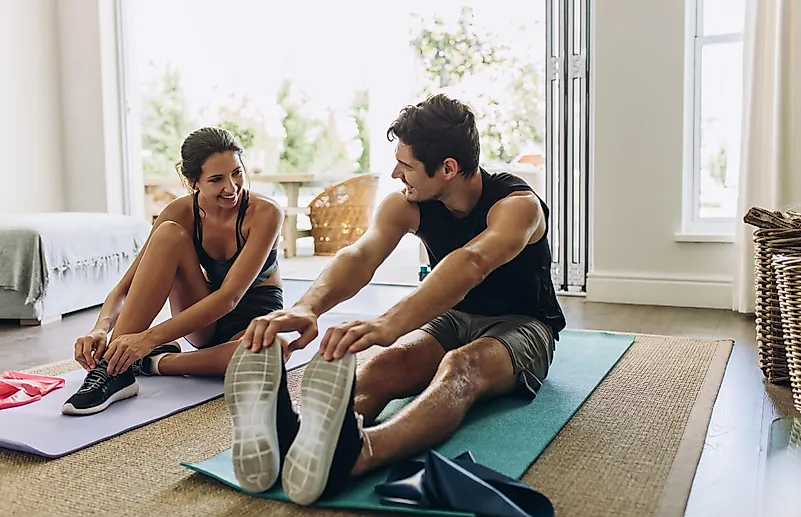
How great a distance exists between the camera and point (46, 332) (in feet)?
10.3

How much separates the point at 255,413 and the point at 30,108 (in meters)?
4.37

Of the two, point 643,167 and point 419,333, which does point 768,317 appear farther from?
point 643,167

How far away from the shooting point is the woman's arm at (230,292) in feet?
6.64

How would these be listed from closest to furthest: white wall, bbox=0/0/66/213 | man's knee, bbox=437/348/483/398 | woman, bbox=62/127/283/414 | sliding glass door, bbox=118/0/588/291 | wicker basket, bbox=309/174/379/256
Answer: man's knee, bbox=437/348/483/398
woman, bbox=62/127/283/414
white wall, bbox=0/0/66/213
wicker basket, bbox=309/174/379/256
sliding glass door, bbox=118/0/588/291

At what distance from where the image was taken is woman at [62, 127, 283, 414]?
196cm

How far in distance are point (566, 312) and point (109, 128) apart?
3.33 m

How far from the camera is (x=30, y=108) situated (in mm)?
4926

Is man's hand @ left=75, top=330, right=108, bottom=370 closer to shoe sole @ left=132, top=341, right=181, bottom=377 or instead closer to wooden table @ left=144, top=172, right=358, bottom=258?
shoe sole @ left=132, top=341, right=181, bottom=377

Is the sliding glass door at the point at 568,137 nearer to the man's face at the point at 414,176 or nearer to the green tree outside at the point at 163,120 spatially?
the man's face at the point at 414,176

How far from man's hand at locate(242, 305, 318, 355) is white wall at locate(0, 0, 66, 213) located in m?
4.02

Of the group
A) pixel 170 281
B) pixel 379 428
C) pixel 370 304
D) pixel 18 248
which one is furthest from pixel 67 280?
pixel 379 428

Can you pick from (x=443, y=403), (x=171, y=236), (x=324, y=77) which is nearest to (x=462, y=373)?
(x=443, y=403)

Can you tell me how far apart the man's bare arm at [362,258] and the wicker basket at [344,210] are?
4.43 m

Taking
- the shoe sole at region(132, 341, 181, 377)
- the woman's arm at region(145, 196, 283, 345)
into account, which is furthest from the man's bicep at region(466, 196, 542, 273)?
the shoe sole at region(132, 341, 181, 377)
